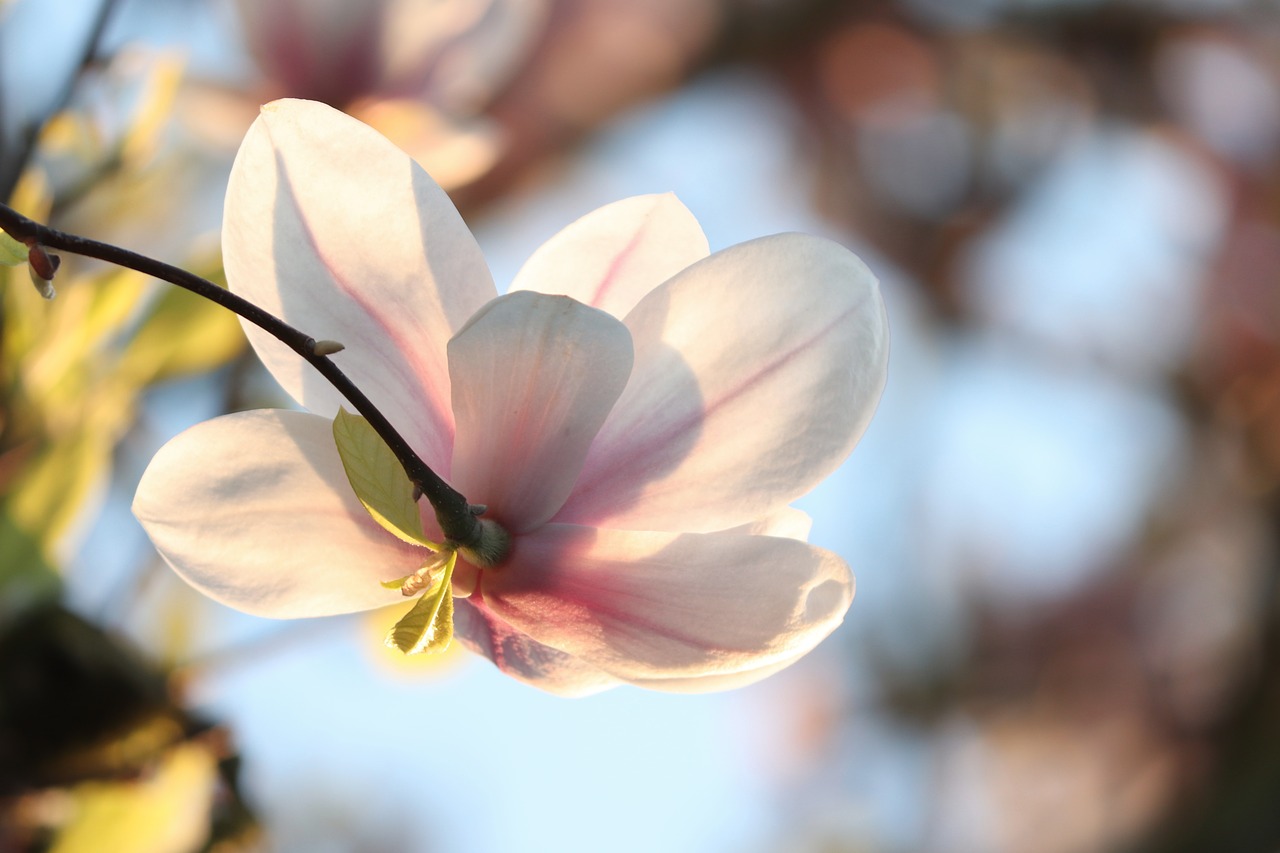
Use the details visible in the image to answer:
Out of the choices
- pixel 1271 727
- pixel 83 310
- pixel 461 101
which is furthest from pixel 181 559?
pixel 1271 727

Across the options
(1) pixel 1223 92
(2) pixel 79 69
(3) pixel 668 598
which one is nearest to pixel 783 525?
(3) pixel 668 598

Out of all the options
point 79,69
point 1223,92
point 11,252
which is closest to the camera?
point 11,252

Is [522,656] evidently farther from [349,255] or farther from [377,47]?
[377,47]

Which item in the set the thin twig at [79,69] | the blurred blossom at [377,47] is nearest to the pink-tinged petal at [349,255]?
the thin twig at [79,69]

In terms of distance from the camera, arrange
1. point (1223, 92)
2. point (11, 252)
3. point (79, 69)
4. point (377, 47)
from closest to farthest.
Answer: point (11, 252), point (79, 69), point (377, 47), point (1223, 92)

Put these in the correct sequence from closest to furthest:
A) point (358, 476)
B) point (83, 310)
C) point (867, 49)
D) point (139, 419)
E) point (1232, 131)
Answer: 1. point (358, 476)
2. point (83, 310)
3. point (139, 419)
4. point (867, 49)
5. point (1232, 131)

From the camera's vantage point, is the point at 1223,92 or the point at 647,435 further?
the point at 1223,92

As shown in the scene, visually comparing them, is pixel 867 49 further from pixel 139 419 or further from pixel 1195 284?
pixel 139 419

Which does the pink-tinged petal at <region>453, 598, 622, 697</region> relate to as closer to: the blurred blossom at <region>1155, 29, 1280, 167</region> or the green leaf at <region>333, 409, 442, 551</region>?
the green leaf at <region>333, 409, 442, 551</region>
